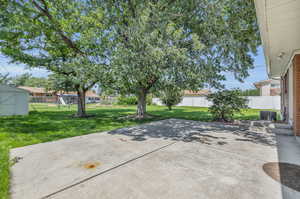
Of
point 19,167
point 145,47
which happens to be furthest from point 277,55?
point 19,167

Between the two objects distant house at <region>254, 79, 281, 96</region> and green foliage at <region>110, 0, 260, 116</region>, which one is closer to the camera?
green foliage at <region>110, 0, 260, 116</region>

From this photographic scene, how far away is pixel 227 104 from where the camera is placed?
853 centimetres

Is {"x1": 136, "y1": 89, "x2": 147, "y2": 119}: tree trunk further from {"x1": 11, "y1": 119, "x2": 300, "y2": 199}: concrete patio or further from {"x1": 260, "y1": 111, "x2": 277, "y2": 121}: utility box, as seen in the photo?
{"x1": 260, "y1": 111, "x2": 277, "y2": 121}: utility box

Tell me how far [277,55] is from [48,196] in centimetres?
730

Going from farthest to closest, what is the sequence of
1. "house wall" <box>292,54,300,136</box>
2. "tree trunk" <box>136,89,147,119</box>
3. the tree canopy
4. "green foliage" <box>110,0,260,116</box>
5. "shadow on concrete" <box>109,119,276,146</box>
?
1. "tree trunk" <box>136,89,147,119</box>
2. the tree canopy
3. "green foliage" <box>110,0,260,116</box>
4. "house wall" <box>292,54,300,136</box>
5. "shadow on concrete" <box>109,119,276,146</box>

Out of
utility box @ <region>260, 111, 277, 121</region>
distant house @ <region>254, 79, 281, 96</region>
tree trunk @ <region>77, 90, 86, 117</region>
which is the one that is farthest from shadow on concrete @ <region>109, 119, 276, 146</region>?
distant house @ <region>254, 79, 281, 96</region>

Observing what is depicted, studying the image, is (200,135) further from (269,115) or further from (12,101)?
(12,101)

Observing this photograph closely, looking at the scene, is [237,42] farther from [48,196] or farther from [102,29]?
[48,196]

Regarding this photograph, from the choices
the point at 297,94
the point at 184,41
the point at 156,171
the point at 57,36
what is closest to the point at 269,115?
the point at 297,94

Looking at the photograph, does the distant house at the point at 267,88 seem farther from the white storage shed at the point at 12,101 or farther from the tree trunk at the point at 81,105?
the white storage shed at the point at 12,101

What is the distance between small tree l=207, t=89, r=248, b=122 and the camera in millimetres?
8500

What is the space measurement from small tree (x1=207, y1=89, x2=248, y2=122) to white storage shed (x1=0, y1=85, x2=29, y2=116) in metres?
14.3

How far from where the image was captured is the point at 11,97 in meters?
12.1

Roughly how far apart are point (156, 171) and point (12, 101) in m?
14.7
